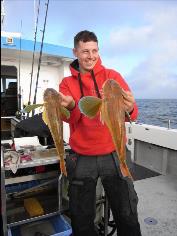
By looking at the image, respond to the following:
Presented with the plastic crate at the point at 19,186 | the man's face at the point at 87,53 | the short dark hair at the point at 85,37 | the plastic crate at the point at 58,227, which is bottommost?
the plastic crate at the point at 58,227

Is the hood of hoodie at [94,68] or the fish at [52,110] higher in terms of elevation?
the hood of hoodie at [94,68]

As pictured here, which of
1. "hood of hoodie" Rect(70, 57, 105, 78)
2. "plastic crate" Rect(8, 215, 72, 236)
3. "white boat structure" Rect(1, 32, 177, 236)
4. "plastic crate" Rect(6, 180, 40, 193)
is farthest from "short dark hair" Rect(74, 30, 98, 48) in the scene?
"plastic crate" Rect(8, 215, 72, 236)

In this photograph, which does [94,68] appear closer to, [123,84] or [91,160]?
[123,84]

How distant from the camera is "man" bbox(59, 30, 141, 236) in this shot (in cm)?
292

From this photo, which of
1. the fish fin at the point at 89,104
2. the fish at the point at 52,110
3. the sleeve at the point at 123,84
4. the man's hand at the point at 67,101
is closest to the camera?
the fish fin at the point at 89,104

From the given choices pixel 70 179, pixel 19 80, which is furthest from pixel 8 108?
pixel 70 179

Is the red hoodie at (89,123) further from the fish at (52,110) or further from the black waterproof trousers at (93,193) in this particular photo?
the fish at (52,110)

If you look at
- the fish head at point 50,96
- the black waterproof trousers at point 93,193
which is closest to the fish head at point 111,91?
the fish head at point 50,96

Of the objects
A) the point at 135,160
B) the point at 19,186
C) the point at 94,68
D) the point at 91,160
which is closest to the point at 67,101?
the point at 94,68

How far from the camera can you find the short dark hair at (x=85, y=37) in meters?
2.90

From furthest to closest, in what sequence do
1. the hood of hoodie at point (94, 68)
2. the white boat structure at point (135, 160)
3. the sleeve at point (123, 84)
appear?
1. the white boat structure at point (135, 160)
2. the hood of hoodie at point (94, 68)
3. the sleeve at point (123, 84)

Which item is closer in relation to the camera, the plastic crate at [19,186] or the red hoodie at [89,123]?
the red hoodie at [89,123]

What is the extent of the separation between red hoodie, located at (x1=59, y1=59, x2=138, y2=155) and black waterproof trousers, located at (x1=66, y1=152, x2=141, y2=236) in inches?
4.1

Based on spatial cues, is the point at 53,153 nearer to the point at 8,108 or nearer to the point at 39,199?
the point at 39,199
